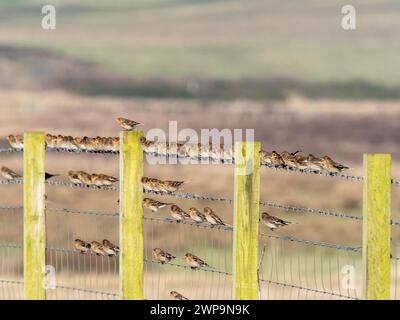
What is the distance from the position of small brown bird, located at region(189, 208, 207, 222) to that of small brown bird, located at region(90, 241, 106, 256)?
1.57m

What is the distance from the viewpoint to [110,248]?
19.8 metres

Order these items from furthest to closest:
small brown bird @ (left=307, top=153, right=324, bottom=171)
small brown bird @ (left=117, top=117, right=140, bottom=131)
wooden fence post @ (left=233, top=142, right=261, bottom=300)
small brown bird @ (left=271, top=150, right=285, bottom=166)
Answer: small brown bird @ (left=117, top=117, right=140, bottom=131)
small brown bird @ (left=307, top=153, right=324, bottom=171)
small brown bird @ (left=271, top=150, right=285, bottom=166)
wooden fence post @ (left=233, top=142, right=261, bottom=300)

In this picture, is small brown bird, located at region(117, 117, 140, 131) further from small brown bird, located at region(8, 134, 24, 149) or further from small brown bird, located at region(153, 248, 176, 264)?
small brown bird, located at region(153, 248, 176, 264)

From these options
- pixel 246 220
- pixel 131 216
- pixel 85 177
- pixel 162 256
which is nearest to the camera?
pixel 246 220

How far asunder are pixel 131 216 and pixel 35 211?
2.13 meters

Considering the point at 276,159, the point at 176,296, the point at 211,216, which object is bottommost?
the point at 176,296

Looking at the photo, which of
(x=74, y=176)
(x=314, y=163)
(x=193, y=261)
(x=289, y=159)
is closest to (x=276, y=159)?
(x=289, y=159)

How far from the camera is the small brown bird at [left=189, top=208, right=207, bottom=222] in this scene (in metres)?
19.1

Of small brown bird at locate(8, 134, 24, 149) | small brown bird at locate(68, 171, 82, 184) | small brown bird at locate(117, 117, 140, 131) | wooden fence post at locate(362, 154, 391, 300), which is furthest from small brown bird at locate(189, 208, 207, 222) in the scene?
small brown bird at locate(117, 117, 140, 131)

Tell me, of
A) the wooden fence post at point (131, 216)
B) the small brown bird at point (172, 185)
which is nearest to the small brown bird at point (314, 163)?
the small brown bird at point (172, 185)

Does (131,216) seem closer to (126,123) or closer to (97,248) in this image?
(97,248)

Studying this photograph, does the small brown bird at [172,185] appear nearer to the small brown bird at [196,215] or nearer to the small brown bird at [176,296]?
the small brown bird at [196,215]

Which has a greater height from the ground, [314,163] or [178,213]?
[314,163]

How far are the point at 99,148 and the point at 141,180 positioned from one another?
1348 millimetres
